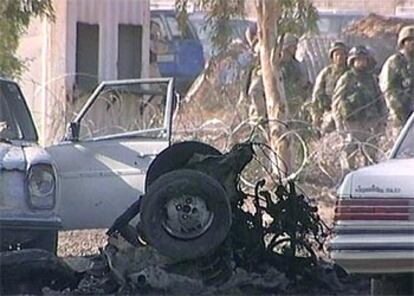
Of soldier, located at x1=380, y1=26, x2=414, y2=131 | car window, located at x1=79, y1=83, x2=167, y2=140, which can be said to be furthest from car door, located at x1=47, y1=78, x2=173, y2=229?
soldier, located at x1=380, y1=26, x2=414, y2=131

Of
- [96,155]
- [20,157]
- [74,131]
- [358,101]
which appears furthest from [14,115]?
[358,101]

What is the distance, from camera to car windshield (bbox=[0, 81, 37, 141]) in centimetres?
1112

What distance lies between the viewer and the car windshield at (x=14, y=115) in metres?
11.1

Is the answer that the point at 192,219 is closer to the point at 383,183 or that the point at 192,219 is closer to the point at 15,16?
the point at 383,183

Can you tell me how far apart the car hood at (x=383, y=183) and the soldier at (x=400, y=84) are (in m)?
8.06

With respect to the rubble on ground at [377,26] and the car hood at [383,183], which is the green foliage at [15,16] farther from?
the rubble on ground at [377,26]

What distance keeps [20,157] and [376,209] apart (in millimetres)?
2784

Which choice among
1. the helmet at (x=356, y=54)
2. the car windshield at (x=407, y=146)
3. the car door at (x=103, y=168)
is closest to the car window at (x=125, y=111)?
the car door at (x=103, y=168)

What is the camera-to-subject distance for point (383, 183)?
841 centimetres

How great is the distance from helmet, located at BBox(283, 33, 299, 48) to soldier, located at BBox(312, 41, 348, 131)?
23.4 inches

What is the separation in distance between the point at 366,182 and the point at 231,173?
190 centimetres

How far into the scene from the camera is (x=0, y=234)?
388 inches

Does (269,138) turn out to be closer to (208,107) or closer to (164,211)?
(208,107)

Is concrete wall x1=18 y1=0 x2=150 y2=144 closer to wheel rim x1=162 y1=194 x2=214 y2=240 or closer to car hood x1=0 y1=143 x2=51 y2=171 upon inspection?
car hood x1=0 y1=143 x2=51 y2=171
